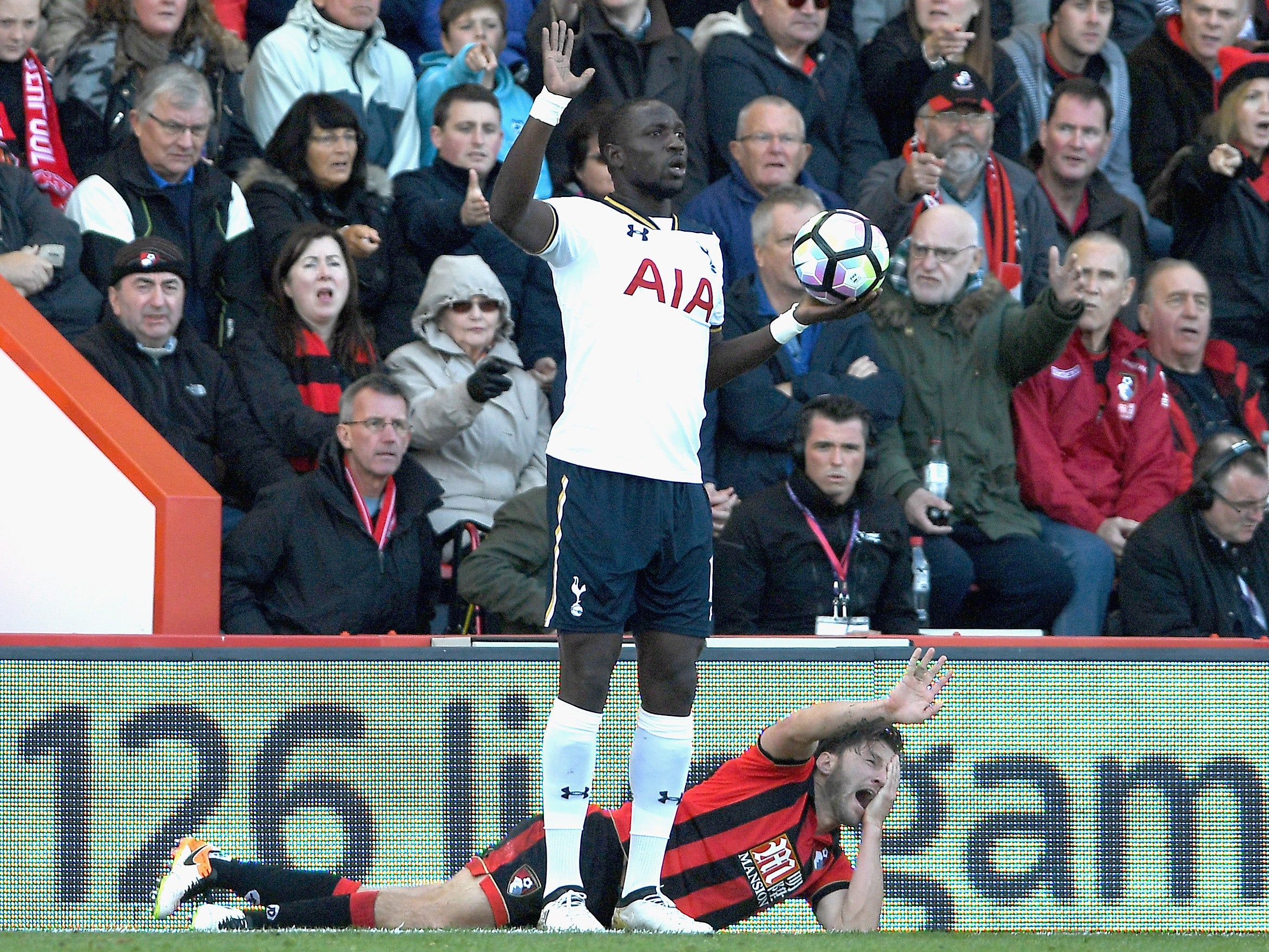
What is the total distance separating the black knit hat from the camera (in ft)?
24.5

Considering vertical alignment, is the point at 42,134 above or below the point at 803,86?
below

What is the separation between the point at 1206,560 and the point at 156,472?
13.4 feet

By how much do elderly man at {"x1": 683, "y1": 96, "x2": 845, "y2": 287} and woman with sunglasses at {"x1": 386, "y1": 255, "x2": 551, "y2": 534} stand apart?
1.06 meters

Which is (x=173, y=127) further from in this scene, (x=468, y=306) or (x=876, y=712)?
(x=876, y=712)

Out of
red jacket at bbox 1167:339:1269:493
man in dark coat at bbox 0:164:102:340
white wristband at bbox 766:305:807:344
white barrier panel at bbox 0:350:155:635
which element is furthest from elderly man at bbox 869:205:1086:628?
man in dark coat at bbox 0:164:102:340

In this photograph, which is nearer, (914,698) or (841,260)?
(841,260)

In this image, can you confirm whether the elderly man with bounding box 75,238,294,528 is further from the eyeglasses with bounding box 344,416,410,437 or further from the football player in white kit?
the football player in white kit

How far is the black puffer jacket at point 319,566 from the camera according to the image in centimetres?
705

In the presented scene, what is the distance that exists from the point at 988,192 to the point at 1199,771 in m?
3.74

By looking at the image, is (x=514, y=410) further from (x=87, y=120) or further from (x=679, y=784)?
(x=679, y=784)

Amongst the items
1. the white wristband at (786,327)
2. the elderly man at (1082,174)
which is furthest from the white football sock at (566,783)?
the elderly man at (1082,174)

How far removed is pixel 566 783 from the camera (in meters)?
5.05

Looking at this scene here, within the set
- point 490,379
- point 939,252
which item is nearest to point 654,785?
point 490,379

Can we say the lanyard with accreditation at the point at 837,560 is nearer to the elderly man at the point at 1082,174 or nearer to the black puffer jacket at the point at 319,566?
the black puffer jacket at the point at 319,566
